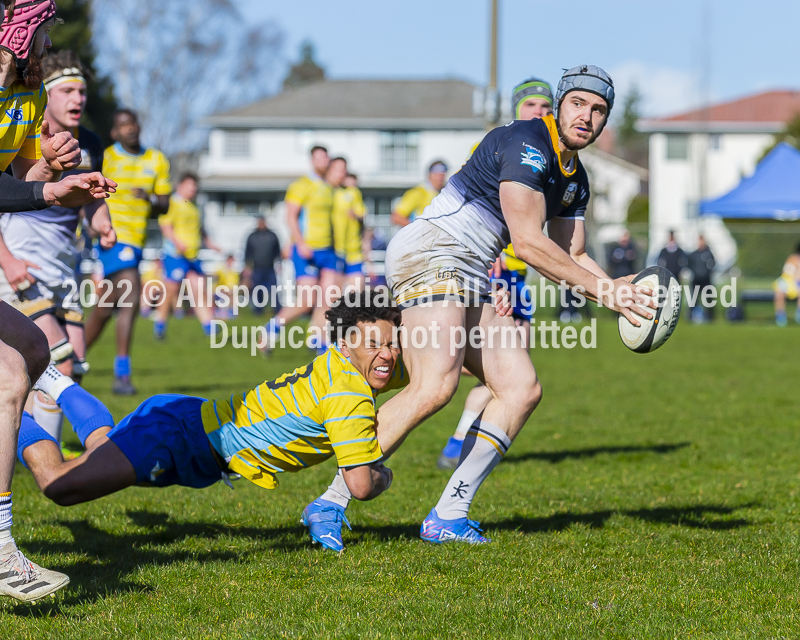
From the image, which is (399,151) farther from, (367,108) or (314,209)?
(314,209)

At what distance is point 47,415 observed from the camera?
4.95m

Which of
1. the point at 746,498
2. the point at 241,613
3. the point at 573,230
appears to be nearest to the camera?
the point at 241,613

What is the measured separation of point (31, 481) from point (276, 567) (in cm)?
238

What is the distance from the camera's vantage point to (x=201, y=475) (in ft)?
13.5

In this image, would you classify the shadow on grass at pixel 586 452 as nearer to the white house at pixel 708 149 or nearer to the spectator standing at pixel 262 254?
the spectator standing at pixel 262 254

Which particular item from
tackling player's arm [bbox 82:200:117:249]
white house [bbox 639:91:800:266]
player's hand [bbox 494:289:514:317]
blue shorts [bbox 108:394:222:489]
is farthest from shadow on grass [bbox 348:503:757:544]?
white house [bbox 639:91:800:266]

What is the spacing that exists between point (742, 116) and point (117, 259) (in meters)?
59.8

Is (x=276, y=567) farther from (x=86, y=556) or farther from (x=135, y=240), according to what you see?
(x=135, y=240)

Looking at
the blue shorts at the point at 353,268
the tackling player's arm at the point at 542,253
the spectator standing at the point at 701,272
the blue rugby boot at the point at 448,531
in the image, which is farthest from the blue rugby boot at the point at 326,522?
the spectator standing at the point at 701,272

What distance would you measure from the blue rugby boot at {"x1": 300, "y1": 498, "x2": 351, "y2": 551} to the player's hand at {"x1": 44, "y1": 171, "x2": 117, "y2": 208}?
1754 mm

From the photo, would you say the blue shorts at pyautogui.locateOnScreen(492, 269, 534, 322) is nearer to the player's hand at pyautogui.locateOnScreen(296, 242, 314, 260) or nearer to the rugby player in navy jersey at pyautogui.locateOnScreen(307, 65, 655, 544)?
the rugby player in navy jersey at pyautogui.locateOnScreen(307, 65, 655, 544)

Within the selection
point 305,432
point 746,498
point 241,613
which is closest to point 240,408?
point 305,432

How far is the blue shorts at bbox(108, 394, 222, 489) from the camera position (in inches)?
155

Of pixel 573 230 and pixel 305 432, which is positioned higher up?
pixel 573 230
